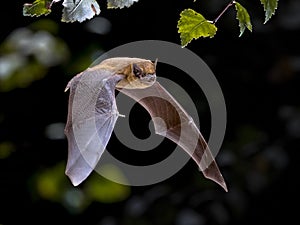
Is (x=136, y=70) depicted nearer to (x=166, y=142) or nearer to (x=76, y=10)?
(x=76, y=10)

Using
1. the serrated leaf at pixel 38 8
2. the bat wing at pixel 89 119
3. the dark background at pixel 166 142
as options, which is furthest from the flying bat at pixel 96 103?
the dark background at pixel 166 142

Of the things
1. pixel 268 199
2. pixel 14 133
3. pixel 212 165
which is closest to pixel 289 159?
pixel 268 199

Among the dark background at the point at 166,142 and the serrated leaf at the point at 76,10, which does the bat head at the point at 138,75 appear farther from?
the dark background at the point at 166,142

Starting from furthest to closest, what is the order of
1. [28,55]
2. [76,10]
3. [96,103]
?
[28,55] → [76,10] → [96,103]

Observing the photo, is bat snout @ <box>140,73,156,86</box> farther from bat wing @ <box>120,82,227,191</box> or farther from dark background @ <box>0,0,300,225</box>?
dark background @ <box>0,0,300,225</box>

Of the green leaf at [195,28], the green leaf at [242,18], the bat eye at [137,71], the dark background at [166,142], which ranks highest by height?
the bat eye at [137,71]

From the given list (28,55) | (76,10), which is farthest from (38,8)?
(28,55)

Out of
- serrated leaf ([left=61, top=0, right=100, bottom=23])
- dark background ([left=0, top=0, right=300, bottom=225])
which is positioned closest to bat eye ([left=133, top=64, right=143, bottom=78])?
serrated leaf ([left=61, top=0, right=100, bottom=23])
